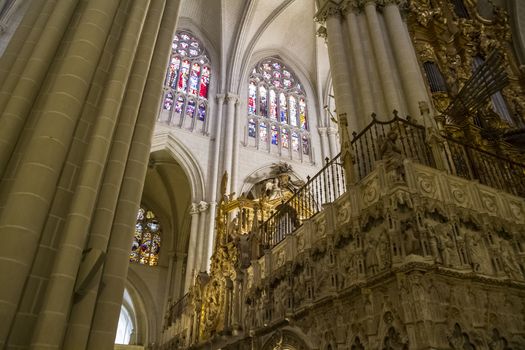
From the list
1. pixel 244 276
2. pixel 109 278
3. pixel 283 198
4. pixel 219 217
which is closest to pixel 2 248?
pixel 109 278

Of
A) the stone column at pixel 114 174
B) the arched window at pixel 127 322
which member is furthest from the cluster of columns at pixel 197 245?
the stone column at pixel 114 174

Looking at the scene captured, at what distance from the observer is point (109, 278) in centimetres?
422

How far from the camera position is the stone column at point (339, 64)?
881 centimetres

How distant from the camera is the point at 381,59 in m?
8.92

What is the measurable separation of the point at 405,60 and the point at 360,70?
3.36 ft

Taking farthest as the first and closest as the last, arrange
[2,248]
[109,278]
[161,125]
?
[161,125] < [109,278] < [2,248]

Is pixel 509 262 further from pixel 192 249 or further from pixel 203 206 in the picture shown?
pixel 203 206

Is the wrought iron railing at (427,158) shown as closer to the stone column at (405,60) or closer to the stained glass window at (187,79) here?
the stone column at (405,60)

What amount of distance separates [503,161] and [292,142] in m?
13.2

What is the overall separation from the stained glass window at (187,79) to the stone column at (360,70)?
34.7 ft

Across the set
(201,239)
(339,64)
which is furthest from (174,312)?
(339,64)

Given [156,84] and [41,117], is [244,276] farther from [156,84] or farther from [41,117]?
[41,117]

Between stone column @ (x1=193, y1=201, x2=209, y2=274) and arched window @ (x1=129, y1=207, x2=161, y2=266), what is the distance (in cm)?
503

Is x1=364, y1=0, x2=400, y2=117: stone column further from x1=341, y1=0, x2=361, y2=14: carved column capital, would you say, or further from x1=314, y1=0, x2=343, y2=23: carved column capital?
x1=314, y1=0, x2=343, y2=23: carved column capital
